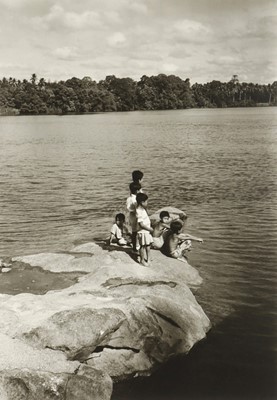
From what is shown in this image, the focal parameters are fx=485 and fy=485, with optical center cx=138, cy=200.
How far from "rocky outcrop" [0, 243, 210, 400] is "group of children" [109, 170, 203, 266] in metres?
0.82

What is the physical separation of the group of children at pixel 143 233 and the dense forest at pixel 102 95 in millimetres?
128985

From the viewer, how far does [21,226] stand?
2009 cm

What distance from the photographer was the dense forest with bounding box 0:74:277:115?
139 m

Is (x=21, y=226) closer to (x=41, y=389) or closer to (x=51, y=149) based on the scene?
(x=41, y=389)

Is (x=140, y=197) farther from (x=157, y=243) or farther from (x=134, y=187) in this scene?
(x=157, y=243)

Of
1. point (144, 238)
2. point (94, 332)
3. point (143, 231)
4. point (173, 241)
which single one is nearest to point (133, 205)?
point (143, 231)

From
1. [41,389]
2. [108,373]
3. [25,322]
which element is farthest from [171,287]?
[41,389]

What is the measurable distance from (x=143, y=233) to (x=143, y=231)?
7 cm

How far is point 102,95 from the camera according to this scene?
147 metres

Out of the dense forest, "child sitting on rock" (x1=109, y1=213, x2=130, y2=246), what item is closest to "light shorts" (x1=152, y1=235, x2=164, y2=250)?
"child sitting on rock" (x1=109, y1=213, x2=130, y2=246)

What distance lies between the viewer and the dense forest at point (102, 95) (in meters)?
139

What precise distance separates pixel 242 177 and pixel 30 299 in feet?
74.1

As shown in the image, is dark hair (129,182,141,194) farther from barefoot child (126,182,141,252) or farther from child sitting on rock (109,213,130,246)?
child sitting on rock (109,213,130,246)

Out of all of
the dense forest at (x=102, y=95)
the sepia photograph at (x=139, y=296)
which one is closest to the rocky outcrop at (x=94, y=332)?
the sepia photograph at (x=139, y=296)
